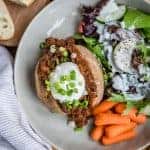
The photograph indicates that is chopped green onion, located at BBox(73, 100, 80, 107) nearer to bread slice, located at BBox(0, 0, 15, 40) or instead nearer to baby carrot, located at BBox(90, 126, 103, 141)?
baby carrot, located at BBox(90, 126, 103, 141)

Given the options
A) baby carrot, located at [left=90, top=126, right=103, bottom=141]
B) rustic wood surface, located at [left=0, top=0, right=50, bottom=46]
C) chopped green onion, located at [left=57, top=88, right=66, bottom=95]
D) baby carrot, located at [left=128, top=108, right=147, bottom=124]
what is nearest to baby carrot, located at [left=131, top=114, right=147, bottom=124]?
baby carrot, located at [left=128, top=108, right=147, bottom=124]

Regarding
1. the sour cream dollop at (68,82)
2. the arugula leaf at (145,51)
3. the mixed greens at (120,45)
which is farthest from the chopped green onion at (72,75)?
the arugula leaf at (145,51)

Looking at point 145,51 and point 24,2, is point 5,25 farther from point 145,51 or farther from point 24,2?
point 145,51

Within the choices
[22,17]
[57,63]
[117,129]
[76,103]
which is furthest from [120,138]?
[22,17]

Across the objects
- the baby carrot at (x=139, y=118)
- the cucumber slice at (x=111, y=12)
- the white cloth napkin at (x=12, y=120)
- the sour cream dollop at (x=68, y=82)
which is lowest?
the white cloth napkin at (x=12, y=120)

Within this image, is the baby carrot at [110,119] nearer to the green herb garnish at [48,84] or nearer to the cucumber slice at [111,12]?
the green herb garnish at [48,84]

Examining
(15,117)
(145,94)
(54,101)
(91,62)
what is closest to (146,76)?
(145,94)

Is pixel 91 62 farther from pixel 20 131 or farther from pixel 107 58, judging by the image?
pixel 20 131
